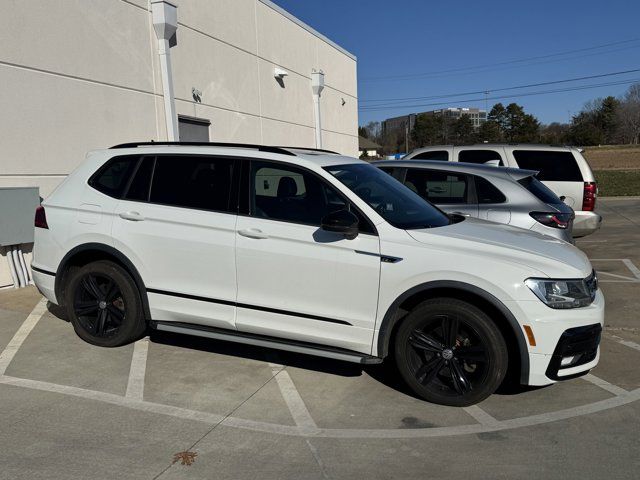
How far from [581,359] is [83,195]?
14.2 ft

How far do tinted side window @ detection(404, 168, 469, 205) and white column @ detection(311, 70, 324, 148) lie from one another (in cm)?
1157

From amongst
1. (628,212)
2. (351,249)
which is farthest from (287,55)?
(351,249)

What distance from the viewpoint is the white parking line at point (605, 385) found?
434cm

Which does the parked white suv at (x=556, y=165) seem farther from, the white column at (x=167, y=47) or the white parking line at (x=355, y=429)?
the white parking line at (x=355, y=429)

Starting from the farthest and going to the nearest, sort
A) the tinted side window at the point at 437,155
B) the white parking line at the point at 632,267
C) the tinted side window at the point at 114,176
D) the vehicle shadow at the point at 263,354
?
the tinted side window at the point at 437,155 → the white parking line at the point at 632,267 → the tinted side window at the point at 114,176 → the vehicle shadow at the point at 263,354

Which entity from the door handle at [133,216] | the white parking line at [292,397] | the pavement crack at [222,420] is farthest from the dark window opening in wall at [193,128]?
the pavement crack at [222,420]

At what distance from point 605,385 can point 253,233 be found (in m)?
3.00

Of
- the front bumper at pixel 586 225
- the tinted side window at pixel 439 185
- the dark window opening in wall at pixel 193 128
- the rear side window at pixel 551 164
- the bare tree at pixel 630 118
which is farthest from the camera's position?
the bare tree at pixel 630 118

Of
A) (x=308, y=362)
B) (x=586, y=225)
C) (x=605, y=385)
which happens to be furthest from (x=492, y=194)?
(x=308, y=362)

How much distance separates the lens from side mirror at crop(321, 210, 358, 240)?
4027 millimetres

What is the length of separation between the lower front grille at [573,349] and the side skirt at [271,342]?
119 cm

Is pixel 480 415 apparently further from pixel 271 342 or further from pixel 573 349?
pixel 271 342

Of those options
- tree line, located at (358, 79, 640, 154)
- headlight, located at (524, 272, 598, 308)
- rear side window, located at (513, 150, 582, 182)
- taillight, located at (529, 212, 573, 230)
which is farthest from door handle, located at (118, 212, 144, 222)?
tree line, located at (358, 79, 640, 154)

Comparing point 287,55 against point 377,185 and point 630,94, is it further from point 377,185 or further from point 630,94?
point 630,94
